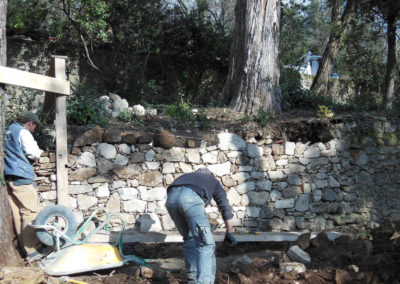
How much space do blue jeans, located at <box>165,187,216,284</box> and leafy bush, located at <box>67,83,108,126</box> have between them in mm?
2737

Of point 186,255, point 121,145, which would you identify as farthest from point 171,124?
point 186,255

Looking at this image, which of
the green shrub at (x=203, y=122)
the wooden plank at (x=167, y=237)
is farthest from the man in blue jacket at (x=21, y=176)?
the green shrub at (x=203, y=122)

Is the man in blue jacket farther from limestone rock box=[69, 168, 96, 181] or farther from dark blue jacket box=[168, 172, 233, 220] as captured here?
dark blue jacket box=[168, 172, 233, 220]

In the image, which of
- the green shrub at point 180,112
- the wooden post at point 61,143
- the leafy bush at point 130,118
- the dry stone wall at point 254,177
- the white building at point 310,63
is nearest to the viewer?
the wooden post at point 61,143

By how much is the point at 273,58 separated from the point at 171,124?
3.15 meters

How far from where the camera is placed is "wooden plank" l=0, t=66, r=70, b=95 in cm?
456

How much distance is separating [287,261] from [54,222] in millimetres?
2936

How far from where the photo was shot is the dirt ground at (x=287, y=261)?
4461 mm

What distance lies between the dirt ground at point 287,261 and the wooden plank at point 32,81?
2363 mm

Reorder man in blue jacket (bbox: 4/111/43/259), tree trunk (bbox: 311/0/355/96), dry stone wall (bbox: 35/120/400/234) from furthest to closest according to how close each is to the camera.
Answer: tree trunk (bbox: 311/0/355/96) → dry stone wall (bbox: 35/120/400/234) → man in blue jacket (bbox: 4/111/43/259)

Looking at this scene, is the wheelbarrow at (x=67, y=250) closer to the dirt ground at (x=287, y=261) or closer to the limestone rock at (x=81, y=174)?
the dirt ground at (x=287, y=261)

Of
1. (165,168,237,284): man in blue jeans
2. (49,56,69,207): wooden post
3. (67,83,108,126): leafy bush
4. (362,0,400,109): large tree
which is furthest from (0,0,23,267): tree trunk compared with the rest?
(362,0,400,109): large tree

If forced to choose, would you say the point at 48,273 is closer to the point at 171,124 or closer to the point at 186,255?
the point at 186,255

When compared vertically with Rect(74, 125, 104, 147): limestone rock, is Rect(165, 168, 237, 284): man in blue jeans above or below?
below
